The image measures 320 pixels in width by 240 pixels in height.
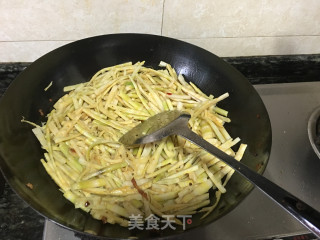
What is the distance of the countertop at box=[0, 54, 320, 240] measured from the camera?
1.05 m

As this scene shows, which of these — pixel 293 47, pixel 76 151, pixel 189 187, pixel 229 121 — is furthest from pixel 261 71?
pixel 76 151

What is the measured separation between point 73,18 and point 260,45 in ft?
3.17

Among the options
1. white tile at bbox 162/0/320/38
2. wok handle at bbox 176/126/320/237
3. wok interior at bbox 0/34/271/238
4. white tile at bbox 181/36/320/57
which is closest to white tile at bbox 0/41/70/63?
wok interior at bbox 0/34/271/238

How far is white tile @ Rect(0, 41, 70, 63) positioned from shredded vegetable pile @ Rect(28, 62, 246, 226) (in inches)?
11.1

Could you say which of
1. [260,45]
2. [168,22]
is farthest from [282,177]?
[168,22]

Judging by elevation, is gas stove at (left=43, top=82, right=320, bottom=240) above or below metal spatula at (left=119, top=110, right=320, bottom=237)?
below

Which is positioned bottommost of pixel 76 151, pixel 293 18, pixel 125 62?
pixel 76 151

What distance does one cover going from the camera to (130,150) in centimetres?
105

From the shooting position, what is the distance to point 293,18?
146 cm

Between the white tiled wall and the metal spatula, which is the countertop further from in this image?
the metal spatula

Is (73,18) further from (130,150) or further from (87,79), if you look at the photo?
(130,150)

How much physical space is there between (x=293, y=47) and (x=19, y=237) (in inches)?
63.0

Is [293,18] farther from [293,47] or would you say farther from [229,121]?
[229,121]

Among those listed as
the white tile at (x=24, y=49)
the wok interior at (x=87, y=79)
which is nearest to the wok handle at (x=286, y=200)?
the wok interior at (x=87, y=79)
